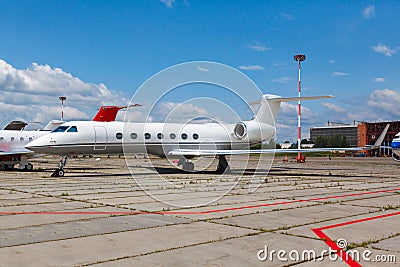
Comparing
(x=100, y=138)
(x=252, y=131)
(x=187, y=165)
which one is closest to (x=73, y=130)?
(x=100, y=138)

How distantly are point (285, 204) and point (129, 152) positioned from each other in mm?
13878

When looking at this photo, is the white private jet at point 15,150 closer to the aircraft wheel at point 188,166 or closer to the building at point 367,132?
the aircraft wheel at point 188,166

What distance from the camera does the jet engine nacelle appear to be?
2598 cm

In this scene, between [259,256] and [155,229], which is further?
[155,229]

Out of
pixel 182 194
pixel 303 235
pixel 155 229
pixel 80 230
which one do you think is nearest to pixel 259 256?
pixel 303 235

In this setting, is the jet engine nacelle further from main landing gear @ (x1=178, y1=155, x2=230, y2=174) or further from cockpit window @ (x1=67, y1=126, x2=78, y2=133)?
cockpit window @ (x1=67, y1=126, x2=78, y2=133)

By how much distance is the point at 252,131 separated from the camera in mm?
26125

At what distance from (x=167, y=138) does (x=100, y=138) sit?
4.00 meters

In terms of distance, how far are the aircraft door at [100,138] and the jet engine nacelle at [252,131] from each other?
7.80 metres

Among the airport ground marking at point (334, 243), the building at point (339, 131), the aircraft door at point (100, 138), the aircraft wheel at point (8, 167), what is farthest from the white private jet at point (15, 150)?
the building at point (339, 131)

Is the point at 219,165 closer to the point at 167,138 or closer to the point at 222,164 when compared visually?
the point at 222,164

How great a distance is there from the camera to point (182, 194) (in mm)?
14273

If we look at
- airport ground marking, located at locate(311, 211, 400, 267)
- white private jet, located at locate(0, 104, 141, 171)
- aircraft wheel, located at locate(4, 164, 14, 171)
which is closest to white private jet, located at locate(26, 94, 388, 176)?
white private jet, located at locate(0, 104, 141, 171)

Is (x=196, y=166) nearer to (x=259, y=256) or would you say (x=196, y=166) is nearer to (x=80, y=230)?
(x=80, y=230)
